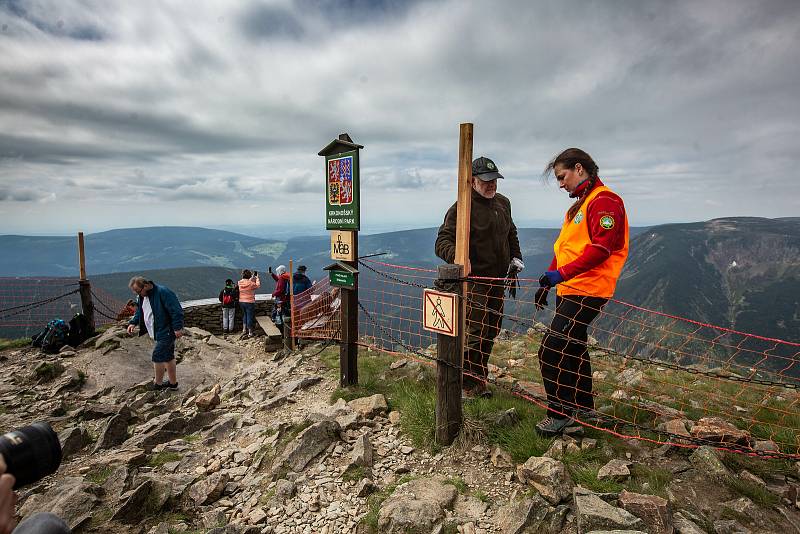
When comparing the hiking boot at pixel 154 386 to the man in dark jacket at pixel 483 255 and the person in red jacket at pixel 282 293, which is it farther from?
the man in dark jacket at pixel 483 255

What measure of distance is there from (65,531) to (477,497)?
9.63 ft

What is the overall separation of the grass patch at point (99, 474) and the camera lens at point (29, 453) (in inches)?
123

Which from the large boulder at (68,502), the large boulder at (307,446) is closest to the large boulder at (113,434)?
the large boulder at (68,502)

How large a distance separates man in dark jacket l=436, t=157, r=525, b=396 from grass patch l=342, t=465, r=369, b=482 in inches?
67.2

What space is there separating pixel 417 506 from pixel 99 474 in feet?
12.6

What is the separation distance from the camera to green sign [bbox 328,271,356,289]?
19.9 ft

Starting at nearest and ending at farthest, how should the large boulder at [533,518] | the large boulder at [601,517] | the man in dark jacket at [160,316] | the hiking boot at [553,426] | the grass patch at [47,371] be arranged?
the large boulder at [601,517], the large boulder at [533,518], the hiking boot at [553,426], the man in dark jacket at [160,316], the grass patch at [47,371]

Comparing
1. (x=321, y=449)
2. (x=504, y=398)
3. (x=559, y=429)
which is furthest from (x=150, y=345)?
(x=559, y=429)

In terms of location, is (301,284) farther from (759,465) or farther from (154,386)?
(759,465)

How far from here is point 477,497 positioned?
11.9 feet

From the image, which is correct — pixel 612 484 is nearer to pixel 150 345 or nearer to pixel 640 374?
pixel 640 374

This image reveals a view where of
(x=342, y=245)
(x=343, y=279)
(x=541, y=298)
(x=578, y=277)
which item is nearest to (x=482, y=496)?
(x=541, y=298)

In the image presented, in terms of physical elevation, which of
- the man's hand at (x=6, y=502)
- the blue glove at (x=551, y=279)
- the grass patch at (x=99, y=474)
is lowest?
the grass patch at (x=99, y=474)

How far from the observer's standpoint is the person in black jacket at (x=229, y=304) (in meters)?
14.0
